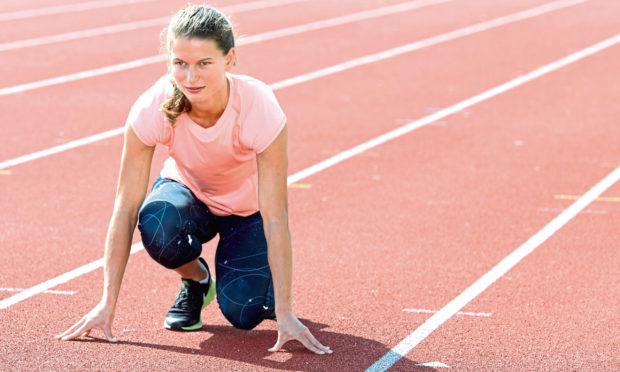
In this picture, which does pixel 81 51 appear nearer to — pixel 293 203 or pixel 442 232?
pixel 293 203

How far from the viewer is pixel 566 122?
35.0 ft

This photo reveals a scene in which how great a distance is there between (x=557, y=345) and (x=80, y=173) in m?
4.83

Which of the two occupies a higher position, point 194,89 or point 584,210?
point 194,89

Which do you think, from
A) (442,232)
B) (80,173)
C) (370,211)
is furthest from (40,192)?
(442,232)

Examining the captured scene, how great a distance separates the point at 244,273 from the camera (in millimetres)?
4773

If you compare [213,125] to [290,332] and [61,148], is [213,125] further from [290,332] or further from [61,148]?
[61,148]

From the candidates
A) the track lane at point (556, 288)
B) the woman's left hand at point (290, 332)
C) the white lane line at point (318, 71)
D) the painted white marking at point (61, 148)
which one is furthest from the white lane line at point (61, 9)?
the woman's left hand at point (290, 332)

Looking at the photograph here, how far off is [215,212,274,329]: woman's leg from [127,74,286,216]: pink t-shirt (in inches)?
3.5

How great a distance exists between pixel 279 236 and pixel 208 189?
607 millimetres

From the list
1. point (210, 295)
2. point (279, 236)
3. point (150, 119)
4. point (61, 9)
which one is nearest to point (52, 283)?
point (210, 295)

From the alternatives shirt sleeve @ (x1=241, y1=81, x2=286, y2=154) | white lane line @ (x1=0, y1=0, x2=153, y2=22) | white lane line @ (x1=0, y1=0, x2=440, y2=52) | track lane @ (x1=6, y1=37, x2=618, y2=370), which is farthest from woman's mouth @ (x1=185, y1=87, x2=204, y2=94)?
white lane line @ (x1=0, y1=0, x2=153, y2=22)

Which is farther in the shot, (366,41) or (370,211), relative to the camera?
(366,41)

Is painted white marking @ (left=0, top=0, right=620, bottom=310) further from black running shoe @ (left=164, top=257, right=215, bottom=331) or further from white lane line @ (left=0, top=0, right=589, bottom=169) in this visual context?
white lane line @ (left=0, top=0, right=589, bottom=169)

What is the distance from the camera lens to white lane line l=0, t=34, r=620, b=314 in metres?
4.70
